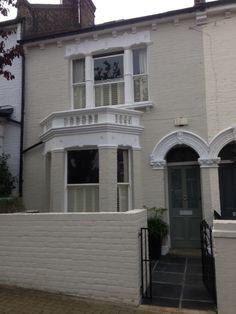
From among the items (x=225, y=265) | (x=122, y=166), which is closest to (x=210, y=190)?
(x=122, y=166)

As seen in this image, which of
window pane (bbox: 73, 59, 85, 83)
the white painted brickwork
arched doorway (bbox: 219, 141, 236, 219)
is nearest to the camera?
the white painted brickwork

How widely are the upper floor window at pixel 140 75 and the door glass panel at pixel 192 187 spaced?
2.75 meters

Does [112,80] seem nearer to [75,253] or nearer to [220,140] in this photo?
[220,140]

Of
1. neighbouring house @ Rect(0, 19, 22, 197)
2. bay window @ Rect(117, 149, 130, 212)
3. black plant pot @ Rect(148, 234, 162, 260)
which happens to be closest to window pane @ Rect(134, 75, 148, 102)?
bay window @ Rect(117, 149, 130, 212)

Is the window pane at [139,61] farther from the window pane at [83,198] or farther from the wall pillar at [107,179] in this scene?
the window pane at [83,198]

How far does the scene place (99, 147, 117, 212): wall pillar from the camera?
878cm

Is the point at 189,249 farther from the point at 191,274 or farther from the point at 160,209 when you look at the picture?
the point at 191,274

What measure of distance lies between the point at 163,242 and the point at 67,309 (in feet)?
16.0

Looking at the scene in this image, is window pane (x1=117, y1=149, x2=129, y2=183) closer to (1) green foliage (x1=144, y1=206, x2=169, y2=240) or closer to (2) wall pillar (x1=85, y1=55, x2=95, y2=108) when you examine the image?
(1) green foliage (x1=144, y1=206, x2=169, y2=240)

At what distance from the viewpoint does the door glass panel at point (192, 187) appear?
32.7ft

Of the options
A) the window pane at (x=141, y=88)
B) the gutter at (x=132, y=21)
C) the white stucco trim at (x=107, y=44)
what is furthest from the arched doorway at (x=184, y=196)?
the gutter at (x=132, y=21)

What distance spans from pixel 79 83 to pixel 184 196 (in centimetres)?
517

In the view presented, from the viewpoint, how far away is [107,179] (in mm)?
8852

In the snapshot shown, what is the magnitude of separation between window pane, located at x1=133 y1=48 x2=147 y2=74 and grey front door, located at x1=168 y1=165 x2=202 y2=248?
3.39m
